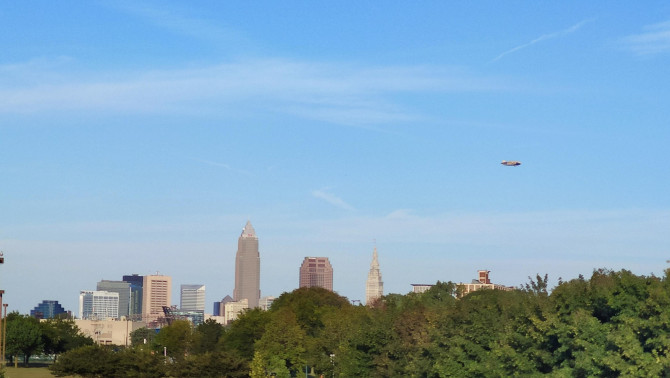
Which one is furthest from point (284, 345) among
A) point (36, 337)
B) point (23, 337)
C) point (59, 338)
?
point (59, 338)

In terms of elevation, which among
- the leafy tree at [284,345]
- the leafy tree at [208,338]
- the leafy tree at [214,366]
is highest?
the leafy tree at [208,338]

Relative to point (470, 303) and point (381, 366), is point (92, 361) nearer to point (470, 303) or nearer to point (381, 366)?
point (381, 366)

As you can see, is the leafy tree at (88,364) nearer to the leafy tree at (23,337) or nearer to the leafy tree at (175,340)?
the leafy tree at (23,337)

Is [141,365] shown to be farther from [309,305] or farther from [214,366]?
[309,305]

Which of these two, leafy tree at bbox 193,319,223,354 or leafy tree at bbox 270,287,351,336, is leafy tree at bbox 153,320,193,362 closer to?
leafy tree at bbox 193,319,223,354

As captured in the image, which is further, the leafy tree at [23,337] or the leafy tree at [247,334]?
the leafy tree at [23,337]

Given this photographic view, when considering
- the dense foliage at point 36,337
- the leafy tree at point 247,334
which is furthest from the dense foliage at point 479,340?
the dense foliage at point 36,337

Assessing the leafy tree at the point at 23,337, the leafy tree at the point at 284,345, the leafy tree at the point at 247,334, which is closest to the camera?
the leafy tree at the point at 284,345
